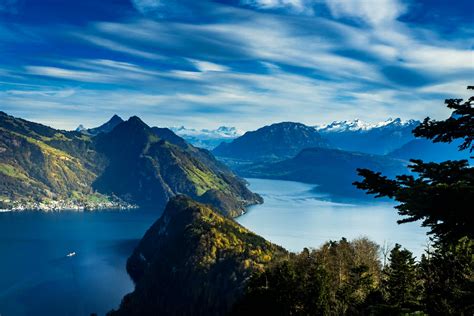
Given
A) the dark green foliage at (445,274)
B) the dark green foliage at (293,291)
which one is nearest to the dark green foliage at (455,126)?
the dark green foliage at (445,274)

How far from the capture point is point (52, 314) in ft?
582

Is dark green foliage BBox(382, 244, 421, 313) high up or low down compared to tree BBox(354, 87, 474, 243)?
down

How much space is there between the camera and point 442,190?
49.2 feet

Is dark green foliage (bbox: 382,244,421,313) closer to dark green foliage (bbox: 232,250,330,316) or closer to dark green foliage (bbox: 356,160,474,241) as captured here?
dark green foliage (bbox: 232,250,330,316)

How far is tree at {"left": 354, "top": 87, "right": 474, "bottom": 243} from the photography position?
49.1ft

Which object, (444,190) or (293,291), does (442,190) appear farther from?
(293,291)

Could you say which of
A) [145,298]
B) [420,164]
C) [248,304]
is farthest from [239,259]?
[420,164]

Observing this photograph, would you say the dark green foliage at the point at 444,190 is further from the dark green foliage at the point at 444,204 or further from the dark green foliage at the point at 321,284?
the dark green foliage at the point at 321,284

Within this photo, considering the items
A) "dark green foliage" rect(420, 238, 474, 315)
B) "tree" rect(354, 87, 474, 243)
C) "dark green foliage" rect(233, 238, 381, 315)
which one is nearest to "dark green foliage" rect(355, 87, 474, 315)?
"tree" rect(354, 87, 474, 243)

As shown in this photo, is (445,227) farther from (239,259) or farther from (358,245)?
(239,259)

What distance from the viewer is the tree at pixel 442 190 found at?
49.1 ft

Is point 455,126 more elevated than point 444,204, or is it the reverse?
point 455,126

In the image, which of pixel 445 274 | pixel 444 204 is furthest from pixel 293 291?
pixel 444 204

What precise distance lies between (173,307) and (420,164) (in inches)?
7193
